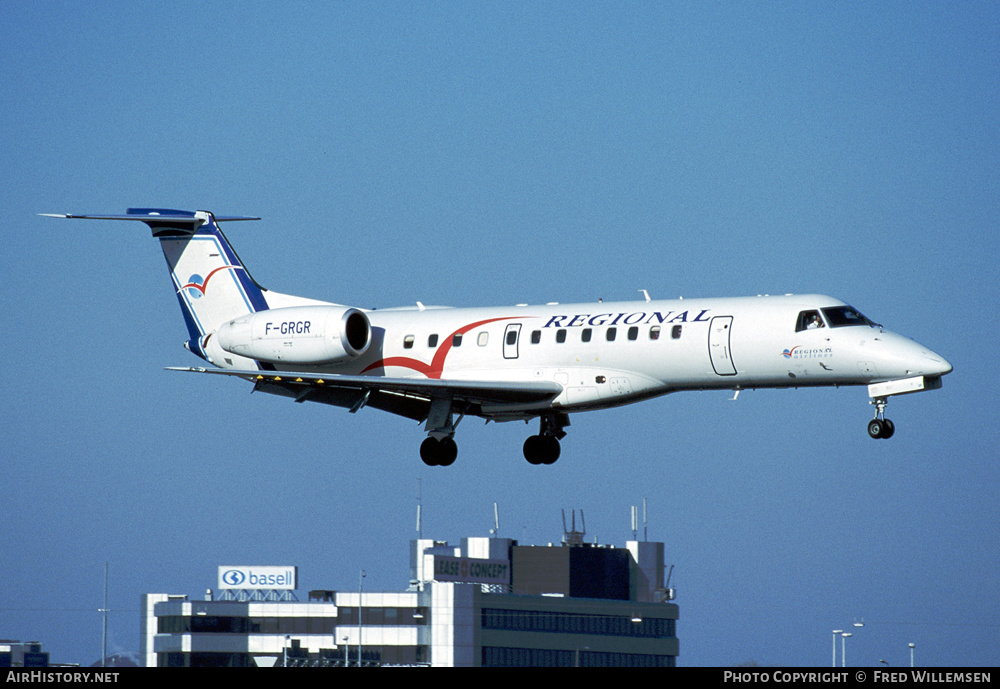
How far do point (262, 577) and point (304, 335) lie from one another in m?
52.5

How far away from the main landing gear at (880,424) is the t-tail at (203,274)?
15915mm

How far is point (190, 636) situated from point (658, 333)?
53.2 metres

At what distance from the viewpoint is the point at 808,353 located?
31078 millimetres

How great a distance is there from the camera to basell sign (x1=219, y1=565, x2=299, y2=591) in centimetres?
8594

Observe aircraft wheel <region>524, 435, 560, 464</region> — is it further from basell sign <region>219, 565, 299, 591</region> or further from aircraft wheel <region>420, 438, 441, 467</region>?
basell sign <region>219, 565, 299, 591</region>

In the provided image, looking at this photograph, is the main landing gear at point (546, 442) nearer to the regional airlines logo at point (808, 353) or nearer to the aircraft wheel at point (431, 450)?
the aircraft wheel at point (431, 450)

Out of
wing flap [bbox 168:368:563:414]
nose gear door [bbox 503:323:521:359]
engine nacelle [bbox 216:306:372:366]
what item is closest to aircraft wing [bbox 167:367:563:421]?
wing flap [bbox 168:368:563:414]

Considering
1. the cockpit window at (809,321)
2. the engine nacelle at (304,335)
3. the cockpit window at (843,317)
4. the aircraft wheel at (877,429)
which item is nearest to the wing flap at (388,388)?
the engine nacelle at (304,335)

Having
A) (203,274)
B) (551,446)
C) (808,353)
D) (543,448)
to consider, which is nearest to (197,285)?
(203,274)

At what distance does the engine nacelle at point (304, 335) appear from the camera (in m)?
36.2

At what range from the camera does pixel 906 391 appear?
99.5ft

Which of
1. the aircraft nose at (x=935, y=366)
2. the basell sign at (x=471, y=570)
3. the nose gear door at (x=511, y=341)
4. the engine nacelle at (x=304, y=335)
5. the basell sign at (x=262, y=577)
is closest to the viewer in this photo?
the aircraft nose at (x=935, y=366)
